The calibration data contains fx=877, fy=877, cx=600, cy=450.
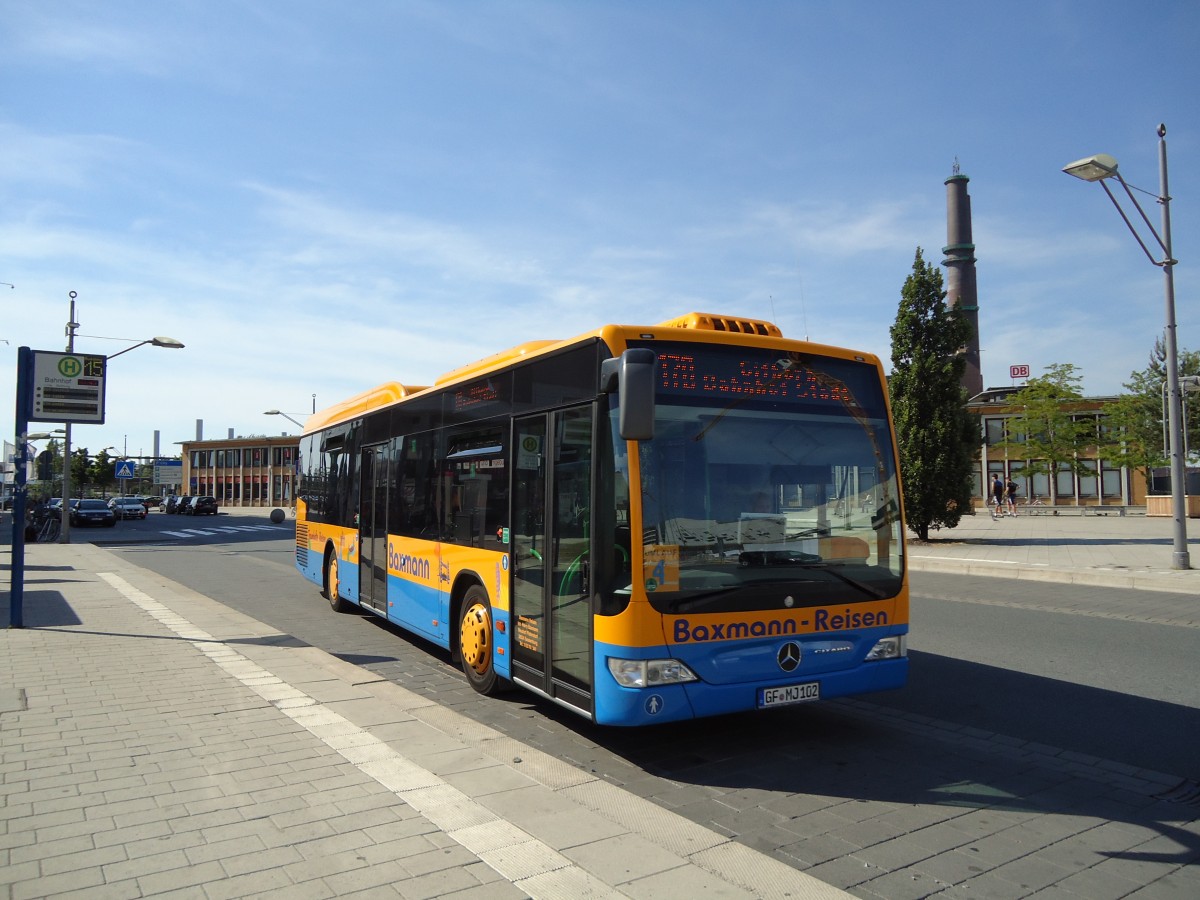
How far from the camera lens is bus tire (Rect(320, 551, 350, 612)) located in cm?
1280

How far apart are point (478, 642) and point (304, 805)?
9.19 ft

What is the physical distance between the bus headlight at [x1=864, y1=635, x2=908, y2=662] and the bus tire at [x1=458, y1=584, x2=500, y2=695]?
9.64ft

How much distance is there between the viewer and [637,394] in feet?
Answer: 16.6

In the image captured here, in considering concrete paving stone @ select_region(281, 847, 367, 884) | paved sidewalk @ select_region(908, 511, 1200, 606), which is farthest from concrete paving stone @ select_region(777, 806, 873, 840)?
paved sidewalk @ select_region(908, 511, 1200, 606)

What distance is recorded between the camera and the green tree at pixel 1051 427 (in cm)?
4247

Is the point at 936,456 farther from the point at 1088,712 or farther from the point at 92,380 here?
the point at 92,380

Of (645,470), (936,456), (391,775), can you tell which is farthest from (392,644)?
(936,456)

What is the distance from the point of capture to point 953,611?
1239 cm

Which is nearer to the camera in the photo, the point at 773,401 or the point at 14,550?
the point at 773,401

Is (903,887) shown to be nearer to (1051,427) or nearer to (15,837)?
(15,837)

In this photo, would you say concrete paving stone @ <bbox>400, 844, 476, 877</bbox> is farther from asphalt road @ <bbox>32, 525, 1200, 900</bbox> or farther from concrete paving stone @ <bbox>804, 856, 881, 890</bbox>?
concrete paving stone @ <bbox>804, 856, 881, 890</bbox>

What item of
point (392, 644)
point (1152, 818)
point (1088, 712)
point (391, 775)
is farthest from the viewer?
point (392, 644)

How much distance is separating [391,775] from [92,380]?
33.7 feet

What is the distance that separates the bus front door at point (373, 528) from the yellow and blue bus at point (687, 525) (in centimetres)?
319
